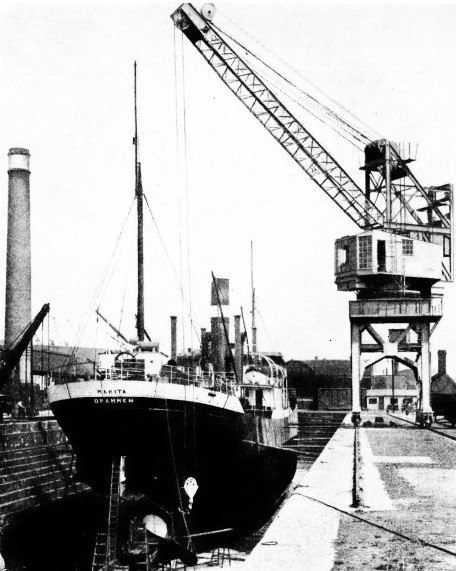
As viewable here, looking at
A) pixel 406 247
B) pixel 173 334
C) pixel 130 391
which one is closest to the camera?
pixel 130 391

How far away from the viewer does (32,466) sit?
25.0m

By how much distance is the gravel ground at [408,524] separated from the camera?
9961 mm

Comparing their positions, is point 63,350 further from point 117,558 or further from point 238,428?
point 117,558

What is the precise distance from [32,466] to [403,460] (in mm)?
13040

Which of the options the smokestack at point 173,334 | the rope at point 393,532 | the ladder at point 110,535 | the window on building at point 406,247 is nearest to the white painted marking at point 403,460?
the ladder at point 110,535

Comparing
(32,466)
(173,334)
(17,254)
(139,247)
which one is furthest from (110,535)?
(17,254)

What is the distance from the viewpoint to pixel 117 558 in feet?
60.4

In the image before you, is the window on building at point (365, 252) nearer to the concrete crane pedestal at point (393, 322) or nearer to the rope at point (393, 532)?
the concrete crane pedestal at point (393, 322)

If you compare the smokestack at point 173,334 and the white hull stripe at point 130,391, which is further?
the smokestack at point 173,334

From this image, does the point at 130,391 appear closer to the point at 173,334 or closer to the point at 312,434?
the point at 173,334

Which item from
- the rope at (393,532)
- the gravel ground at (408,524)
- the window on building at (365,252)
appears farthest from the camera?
the window on building at (365,252)

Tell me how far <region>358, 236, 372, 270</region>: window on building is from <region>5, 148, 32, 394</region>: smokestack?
21.6 metres

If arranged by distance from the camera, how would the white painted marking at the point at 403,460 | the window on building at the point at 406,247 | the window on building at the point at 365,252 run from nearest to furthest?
the white painted marking at the point at 403,460, the window on building at the point at 365,252, the window on building at the point at 406,247

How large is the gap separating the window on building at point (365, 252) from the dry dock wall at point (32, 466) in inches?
842
